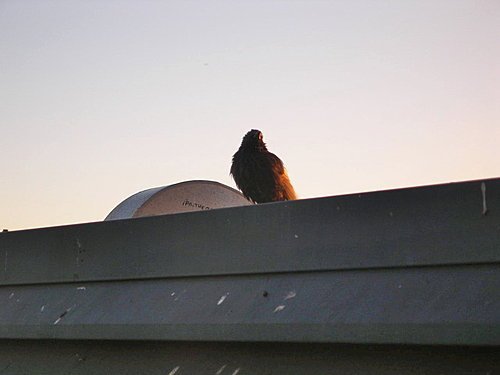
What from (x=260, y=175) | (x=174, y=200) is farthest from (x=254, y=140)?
(x=174, y=200)

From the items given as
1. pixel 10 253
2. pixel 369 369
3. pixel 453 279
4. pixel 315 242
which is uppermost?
pixel 10 253

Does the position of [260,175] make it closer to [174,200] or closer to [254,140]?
[254,140]

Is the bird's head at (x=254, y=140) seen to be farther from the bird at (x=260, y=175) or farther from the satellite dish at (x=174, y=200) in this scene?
the satellite dish at (x=174, y=200)

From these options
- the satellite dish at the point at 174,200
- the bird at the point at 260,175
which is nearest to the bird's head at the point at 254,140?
the bird at the point at 260,175

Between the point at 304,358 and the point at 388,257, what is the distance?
0.25 m

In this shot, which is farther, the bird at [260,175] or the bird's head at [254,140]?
the bird's head at [254,140]

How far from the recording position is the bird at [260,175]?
474 cm

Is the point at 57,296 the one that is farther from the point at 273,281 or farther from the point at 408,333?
the point at 408,333

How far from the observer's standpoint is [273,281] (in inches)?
58.4

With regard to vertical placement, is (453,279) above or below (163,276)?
below

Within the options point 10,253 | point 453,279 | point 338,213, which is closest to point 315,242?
point 338,213

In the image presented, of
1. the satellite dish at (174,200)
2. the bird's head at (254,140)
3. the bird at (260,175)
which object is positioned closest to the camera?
the satellite dish at (174,200)

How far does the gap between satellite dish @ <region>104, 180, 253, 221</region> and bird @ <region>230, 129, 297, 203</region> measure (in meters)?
1.71

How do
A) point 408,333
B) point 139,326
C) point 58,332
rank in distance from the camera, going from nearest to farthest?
point 408,333
point 139,326
point 58,332
